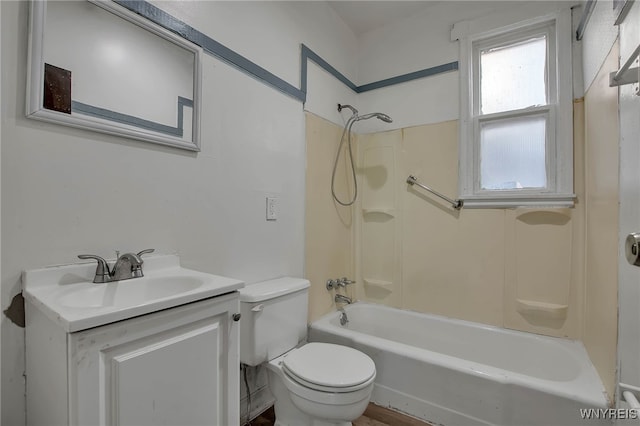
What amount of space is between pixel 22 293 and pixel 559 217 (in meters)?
2.53

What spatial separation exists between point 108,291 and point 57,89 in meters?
0.67

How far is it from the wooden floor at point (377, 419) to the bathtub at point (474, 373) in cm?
3

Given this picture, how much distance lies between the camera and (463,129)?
2.09m

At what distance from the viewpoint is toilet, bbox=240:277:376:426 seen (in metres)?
1.23

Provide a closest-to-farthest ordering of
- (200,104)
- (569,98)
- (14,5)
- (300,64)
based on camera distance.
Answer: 1. (14,5)
2. (200,104)
3. (569,98)
4. (300,64)

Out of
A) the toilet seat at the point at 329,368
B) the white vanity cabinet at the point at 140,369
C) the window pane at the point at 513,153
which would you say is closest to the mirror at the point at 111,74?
the white vanity cabinet at the point at 140,369

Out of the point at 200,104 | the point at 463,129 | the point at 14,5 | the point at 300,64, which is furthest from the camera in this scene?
the point at 463,129

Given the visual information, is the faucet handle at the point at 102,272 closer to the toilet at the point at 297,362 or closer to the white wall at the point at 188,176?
the white wall at the point at 188,176

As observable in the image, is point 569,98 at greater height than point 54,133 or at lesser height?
greater

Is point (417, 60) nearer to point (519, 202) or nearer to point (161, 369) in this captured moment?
point (519, 202)

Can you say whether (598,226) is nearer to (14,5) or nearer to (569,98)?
(569,98)

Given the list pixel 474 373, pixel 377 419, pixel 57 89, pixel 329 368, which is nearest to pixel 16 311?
pixel 57 89

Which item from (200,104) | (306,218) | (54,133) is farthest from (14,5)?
(306,218)

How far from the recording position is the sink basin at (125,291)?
90cm
